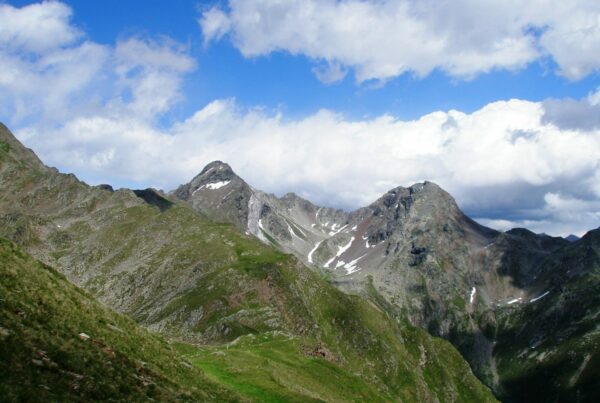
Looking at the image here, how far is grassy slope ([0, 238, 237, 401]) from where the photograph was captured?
991 inches

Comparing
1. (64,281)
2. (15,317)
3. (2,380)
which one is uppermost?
(64,281)

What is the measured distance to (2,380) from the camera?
23.0m

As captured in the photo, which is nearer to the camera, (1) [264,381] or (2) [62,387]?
(2) [62,387]

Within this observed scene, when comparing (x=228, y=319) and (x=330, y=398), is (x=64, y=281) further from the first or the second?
(x=228, y=319)

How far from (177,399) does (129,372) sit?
3455mm

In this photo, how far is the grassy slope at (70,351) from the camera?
82.6ft

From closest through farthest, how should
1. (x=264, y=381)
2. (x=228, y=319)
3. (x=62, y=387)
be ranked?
(x=62, y=387) < (x=264, y=381) < (x=228, y=319)

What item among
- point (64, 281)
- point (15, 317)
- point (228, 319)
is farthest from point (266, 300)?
point (15, 317)

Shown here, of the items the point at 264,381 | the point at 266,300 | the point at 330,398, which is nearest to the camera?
the point at 264,381

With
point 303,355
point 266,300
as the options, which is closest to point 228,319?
point 266,300

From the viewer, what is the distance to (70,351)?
29.8 m

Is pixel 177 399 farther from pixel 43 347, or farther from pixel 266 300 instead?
pixel 266 300

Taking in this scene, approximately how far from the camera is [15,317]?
97.5 ft

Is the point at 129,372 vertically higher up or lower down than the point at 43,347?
lower down
